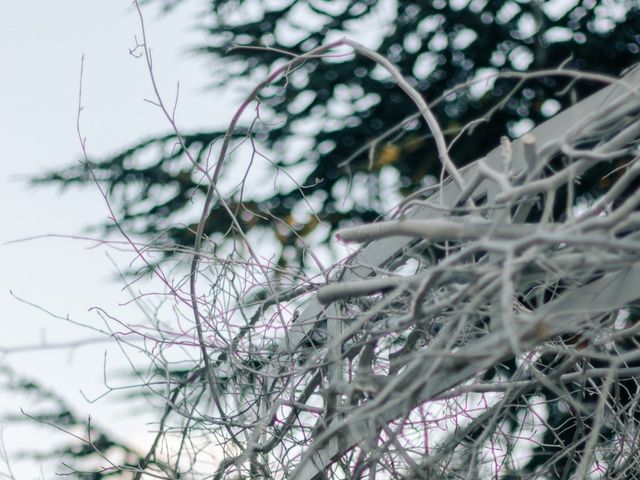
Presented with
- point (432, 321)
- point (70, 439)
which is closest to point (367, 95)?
point (70, 439)

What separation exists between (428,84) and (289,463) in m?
1.79

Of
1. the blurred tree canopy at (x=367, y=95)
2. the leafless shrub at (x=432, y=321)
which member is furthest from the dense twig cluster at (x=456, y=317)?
the blurred tree canopy at (x=367, y=95)

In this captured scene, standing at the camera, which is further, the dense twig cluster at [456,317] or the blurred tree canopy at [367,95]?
the blurred tree canopy at [367,95]

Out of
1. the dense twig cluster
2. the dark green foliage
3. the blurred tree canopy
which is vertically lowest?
the dense twig cluster

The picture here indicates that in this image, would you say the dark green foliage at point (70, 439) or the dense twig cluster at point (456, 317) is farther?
the dark green foliage at point (70, 439)

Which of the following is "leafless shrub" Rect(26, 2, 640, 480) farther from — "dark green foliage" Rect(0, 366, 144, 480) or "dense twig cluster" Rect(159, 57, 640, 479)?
"dark green foliage" Rect(0, 366, 144, 480)

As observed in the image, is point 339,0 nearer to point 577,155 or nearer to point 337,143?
point 337,143

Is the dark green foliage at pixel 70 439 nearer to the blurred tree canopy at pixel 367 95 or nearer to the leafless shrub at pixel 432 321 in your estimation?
the blurred tree canopy at pixel 367 95

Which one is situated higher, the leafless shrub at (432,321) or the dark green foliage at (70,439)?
the dark green foliage at (70,439)

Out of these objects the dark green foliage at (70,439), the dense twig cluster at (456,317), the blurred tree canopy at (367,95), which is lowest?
the dense twig cluster at (456,317)

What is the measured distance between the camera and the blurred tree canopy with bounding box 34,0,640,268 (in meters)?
2.58

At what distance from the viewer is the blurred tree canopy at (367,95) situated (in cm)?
258

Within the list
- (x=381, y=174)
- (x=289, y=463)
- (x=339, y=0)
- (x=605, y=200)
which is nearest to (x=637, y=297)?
(x=605, y=200)

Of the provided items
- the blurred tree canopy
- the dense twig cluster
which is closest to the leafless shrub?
the dense twig cluster
